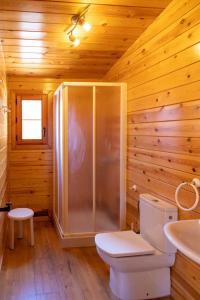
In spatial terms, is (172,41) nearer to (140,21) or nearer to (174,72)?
(174,72)

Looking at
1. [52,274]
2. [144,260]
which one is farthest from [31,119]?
[144,260]

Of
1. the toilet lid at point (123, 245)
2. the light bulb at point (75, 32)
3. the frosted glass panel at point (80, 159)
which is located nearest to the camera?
the toilet lid at point (123, 245)

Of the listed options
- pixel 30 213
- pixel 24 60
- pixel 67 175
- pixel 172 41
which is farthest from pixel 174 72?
pixel 30 213

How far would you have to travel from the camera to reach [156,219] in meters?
2.61

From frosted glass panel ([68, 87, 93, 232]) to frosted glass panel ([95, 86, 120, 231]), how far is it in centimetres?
9

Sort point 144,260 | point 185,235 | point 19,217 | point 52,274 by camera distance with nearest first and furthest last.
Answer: point 185,235 < point 144,260 < point 52,274 < point 19,217

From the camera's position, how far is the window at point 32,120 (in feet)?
14.9

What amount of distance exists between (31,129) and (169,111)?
8.42 ft

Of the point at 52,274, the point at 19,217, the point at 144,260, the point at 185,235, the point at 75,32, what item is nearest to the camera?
the point at 185,235

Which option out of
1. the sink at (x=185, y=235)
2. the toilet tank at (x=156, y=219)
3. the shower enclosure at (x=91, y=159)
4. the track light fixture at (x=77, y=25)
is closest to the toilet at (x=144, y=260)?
the toilet tank at (x=156, y=219)

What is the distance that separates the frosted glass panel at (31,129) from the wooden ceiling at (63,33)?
0.70 metres

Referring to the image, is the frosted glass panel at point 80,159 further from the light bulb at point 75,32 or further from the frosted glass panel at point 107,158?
the light bulb at point 75,32

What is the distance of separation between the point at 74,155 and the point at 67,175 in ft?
0.78

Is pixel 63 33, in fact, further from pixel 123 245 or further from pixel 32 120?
pixel 123 245
